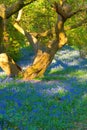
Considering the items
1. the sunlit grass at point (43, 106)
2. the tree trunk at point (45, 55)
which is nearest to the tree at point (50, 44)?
the tree trunk at point (45, 55)

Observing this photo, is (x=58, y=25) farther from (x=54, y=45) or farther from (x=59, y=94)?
(x=59, y=94)

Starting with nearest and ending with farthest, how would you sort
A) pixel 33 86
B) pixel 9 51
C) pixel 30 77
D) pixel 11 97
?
pixel 11 97, pixel 33 86, pixel 30 77, pixel 9 51

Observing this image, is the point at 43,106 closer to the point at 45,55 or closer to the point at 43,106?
the point at 43,106

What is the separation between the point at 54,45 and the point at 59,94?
6.91m

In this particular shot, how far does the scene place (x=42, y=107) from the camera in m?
11.9

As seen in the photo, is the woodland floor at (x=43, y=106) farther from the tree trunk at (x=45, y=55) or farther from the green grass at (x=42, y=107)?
the tree trunk at (x=45, y=55)

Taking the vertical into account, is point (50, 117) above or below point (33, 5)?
below

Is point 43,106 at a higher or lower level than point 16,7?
lower

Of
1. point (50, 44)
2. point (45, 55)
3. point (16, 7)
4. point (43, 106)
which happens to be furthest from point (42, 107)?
point (50, 44)

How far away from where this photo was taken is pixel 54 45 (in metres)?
20.9

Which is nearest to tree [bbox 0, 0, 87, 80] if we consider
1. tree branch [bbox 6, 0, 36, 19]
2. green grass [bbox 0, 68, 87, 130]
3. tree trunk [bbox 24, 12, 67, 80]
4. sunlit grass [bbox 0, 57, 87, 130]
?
tree trunk [bbox 24, 12, 67, 80]

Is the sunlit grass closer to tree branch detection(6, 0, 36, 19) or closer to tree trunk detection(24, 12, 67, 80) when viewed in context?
tree trunk detection(24, 12, 67, 80)

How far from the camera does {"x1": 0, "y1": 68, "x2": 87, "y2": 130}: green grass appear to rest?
31.9ft

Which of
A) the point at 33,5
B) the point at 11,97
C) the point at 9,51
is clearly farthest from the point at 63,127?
the point at 9,51
